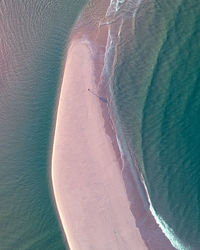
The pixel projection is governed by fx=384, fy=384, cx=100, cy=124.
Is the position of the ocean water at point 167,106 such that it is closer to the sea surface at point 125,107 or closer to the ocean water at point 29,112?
the sea surface at point 125,107

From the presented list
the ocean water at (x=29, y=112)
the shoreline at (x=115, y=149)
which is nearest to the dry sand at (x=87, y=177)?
the shoreline at (x=115, y=149)

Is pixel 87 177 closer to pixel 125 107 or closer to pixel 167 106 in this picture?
pixel 125 107

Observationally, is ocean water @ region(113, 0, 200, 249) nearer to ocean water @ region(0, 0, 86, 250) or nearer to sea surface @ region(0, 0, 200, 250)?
sea surface @ region(0, 0, 200, 250)

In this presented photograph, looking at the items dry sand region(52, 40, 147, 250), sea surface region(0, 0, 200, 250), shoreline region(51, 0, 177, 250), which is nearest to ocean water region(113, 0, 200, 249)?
sea surface region(0, 0, 200, 250)

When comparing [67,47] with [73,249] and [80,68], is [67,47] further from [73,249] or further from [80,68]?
[73,249]

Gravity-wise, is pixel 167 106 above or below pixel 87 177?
above

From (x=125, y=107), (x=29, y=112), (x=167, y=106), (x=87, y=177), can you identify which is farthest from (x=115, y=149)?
(x=29, y=112)
